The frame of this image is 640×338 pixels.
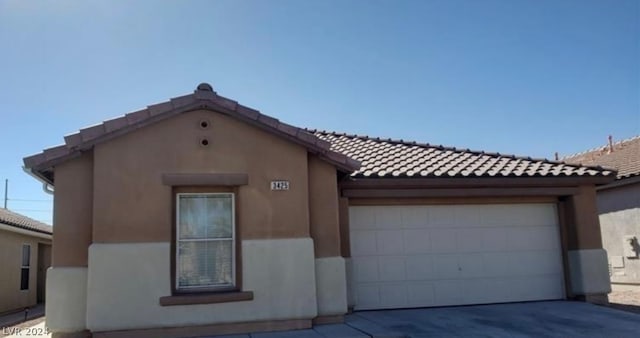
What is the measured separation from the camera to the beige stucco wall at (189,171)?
9.66 m

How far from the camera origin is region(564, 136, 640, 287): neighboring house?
18.6m

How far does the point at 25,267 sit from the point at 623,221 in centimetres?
2271

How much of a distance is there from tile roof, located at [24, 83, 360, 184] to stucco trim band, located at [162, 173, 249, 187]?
107cm

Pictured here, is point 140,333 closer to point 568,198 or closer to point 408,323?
point 408,323

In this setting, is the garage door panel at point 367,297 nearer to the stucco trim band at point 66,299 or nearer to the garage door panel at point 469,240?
the garage door panel at point 469,240

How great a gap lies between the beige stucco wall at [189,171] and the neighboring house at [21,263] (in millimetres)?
11459

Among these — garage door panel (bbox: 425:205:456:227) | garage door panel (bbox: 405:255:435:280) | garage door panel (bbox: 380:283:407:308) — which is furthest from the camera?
garage door panel (bbox: 425:205:456:227)

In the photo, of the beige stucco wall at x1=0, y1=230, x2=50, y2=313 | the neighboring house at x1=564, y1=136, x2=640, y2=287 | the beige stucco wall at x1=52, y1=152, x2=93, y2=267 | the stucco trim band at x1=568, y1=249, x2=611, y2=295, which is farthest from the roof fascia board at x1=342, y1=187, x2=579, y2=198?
the beige stucco wall at x1=0, y1=230, x2=50, y2=313

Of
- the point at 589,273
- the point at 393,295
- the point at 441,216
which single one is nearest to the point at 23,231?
the point at 393,295

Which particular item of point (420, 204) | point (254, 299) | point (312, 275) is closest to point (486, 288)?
point (420, 204)

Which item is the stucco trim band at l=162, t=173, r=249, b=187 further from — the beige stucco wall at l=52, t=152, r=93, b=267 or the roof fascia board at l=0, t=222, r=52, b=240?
the roof fascia board at l=0, t=222, r=52, b=240

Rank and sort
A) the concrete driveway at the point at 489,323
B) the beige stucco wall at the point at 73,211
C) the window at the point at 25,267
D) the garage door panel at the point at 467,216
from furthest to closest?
the window at the point at 25,267
the garage door panel at the point at 467,216
the beige stucco wall at the point at 73,211
the concrete driveway at the point at 489,323

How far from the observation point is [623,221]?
1906 cm

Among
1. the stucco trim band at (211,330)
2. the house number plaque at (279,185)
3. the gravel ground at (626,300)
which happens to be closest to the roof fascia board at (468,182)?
the house number plaque at (279,185)
